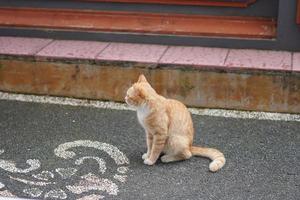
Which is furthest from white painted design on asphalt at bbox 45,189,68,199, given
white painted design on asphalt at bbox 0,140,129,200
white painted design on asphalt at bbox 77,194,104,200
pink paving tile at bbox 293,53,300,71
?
pink paving tile at bbox 293,53,300,71

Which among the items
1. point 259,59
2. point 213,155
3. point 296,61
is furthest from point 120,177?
point 296,61

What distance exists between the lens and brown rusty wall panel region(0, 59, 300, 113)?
5.02 meters

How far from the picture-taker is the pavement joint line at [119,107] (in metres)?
5.03

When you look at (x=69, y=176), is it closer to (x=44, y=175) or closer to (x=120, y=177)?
(x=44, y=175)

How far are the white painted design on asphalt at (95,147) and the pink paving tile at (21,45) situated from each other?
3.95 ft

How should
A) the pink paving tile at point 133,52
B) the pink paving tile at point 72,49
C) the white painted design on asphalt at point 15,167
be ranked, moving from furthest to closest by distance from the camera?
the pink paving tile at point 72,49
the pink paving tile at point 133,52
the white painted design on asphalt at point 15,167

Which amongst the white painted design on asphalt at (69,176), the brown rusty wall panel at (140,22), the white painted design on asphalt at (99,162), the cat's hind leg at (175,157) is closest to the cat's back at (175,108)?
the cat's hind leg at (175,157)

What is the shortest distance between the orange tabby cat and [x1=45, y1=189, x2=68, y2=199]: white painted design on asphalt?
68 centimetres

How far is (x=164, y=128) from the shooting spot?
4.20 m

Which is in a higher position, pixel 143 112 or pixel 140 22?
pixel 140 22

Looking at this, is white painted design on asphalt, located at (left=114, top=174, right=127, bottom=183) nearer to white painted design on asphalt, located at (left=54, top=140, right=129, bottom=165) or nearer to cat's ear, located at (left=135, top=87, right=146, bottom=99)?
white painted design on asphalt, located at (left=54, top=140, right=129, bottom=165)

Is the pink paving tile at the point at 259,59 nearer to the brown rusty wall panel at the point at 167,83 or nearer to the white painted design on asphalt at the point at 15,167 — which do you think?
the brown rusty wall panel at the point at 167,83

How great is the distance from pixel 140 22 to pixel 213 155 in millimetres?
1957

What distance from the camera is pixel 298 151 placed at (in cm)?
446
